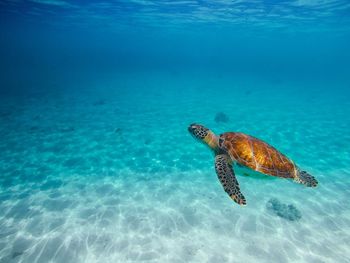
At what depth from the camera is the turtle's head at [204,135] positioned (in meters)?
7.34

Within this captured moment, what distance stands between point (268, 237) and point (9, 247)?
324 inches

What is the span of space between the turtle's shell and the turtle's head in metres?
0.49

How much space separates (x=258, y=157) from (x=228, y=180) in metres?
1.41

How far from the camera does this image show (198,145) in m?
15.9

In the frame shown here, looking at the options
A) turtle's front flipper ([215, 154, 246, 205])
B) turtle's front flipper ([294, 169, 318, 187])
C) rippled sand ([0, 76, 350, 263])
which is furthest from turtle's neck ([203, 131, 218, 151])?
turtle's front flipper ([294, 169, 318, 187])

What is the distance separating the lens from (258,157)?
22.2 feet

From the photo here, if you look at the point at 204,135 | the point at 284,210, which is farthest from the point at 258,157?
the point at 284,210

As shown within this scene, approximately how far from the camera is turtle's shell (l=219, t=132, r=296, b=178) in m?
6.67

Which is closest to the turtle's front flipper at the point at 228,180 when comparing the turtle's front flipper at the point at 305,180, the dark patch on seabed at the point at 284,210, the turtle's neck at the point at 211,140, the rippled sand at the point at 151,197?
the turtle's neck at the point at 211,140

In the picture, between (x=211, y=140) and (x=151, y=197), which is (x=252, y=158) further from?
(x=151, y=197)

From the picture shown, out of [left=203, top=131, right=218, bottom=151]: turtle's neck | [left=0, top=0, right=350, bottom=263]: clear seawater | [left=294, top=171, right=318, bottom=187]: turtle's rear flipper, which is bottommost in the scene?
[left=0, top=0, right=350, bottom=263]: clear seawater

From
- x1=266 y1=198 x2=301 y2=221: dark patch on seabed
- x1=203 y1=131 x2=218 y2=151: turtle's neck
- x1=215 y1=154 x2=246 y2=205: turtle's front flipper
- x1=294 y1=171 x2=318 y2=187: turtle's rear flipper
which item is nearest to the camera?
x1=215 y1=154 x2=246 y2=205: turtle's front flipper

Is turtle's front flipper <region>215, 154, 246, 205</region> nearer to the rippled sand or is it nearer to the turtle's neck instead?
the turtle's neck

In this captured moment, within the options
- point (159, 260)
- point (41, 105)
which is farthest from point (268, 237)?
point (41, 105)
